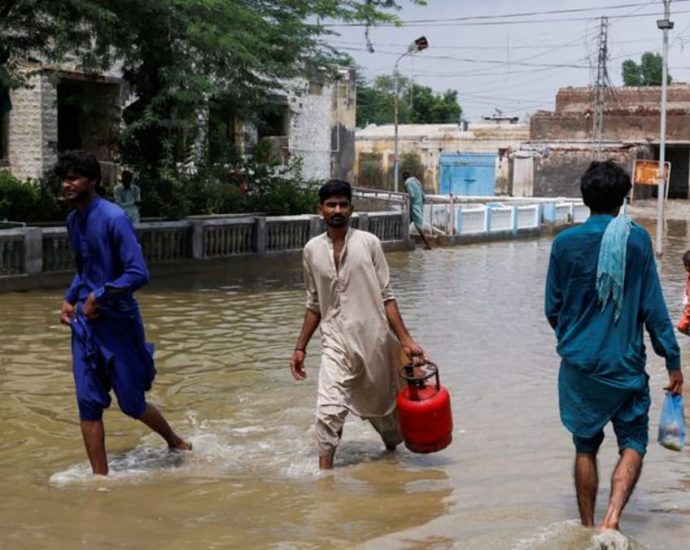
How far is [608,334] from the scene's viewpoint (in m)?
4.71

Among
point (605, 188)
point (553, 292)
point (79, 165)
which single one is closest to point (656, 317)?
point (553, 292)

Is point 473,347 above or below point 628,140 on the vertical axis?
below

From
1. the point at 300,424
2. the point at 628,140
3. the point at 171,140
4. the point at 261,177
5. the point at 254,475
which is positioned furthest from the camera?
the point at 628,140

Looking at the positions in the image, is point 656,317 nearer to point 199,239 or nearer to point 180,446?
point 180,446

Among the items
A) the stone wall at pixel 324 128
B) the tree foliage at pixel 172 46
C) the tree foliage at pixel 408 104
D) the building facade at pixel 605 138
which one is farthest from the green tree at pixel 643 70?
the tree foliage at pixel 172 46

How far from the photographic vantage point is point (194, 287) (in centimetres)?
1616

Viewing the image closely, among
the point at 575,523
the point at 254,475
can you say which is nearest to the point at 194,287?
the point at 254,475

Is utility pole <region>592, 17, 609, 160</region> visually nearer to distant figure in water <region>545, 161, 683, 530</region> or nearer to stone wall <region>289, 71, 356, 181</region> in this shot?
stone wall <region>289, 71, 356, 181</region>

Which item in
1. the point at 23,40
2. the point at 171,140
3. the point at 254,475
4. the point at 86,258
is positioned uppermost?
the point at 23,40

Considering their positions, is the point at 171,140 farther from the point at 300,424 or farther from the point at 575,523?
the point at 575,523

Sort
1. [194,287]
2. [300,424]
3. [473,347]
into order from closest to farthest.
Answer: [300,424], [473,347], [194,287]

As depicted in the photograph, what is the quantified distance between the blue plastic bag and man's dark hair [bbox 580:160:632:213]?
935mm

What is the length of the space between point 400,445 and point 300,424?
3.26 feet

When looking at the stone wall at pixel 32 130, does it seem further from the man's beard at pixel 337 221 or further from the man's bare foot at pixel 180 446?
the man's beard at pixel 337 221
